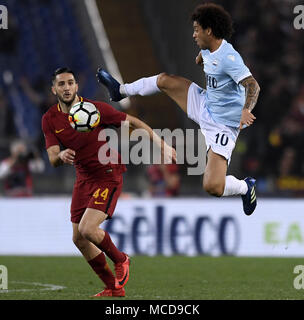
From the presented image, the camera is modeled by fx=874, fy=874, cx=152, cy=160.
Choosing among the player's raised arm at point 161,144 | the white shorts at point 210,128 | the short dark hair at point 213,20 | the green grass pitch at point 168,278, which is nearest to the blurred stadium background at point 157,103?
the green grass pitch at point 168,278

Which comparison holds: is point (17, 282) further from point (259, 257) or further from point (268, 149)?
point (268, 149)

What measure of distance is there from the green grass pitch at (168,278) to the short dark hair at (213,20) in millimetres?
2536

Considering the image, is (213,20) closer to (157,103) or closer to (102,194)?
(102,194)

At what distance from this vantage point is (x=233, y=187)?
869cm

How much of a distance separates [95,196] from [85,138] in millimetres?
603

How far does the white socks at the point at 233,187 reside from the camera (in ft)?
28.3

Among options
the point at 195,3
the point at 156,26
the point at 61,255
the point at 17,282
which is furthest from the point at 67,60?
the point at 17,282

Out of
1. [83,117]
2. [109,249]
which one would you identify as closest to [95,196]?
[109,249]

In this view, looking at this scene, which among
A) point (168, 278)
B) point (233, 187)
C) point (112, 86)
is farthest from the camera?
point (168, 278)

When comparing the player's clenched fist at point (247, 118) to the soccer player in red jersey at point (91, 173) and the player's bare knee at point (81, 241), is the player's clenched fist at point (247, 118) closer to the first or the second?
the soccer player in red jersey at point (91, 173)

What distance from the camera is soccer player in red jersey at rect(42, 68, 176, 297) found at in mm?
8344

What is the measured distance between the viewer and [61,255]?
13.5 metres
